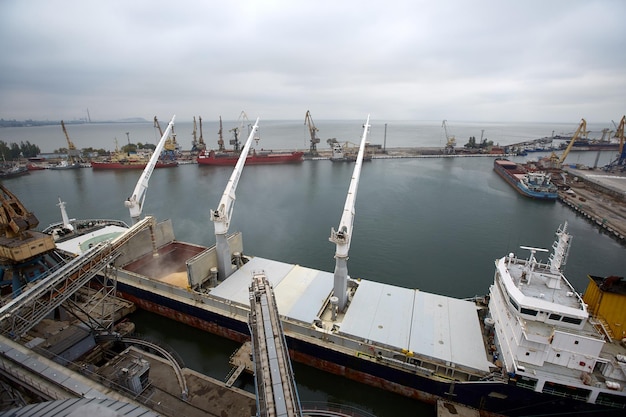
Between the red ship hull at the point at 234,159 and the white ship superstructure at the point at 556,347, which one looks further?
the red ship hull at the point at 234,159

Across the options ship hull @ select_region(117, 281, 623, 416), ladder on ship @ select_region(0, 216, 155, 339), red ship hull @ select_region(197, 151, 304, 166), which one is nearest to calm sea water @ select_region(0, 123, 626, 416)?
ship hull @ select_region(117, 281, 623, 416)

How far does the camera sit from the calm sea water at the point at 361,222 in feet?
73.8

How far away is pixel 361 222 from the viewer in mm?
43875

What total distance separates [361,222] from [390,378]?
28.1m

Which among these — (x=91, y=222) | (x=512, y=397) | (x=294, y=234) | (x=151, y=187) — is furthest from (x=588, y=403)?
(x=151, y=187)

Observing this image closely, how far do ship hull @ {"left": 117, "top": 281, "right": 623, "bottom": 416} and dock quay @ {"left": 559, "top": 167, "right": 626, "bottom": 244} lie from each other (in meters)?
38.5

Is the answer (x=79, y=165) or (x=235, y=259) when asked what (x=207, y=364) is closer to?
(x=235, y=259)

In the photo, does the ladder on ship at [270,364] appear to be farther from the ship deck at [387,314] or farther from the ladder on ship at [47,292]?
the ladder on ship at [47,292]

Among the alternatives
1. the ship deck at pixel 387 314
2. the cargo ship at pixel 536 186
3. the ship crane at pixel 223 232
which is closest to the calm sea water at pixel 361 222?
the cargo ship at pixel 536 186

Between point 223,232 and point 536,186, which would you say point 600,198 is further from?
point 223,232

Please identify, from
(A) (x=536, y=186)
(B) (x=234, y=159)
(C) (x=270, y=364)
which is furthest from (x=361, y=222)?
(B) (x=234, y=159)

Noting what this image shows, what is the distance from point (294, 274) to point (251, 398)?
391 inches

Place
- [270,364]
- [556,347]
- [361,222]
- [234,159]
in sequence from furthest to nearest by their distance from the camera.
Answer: [234,159] → [361,222] → [556,347] → [270,364]

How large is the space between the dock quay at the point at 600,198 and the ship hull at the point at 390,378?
126 feet
